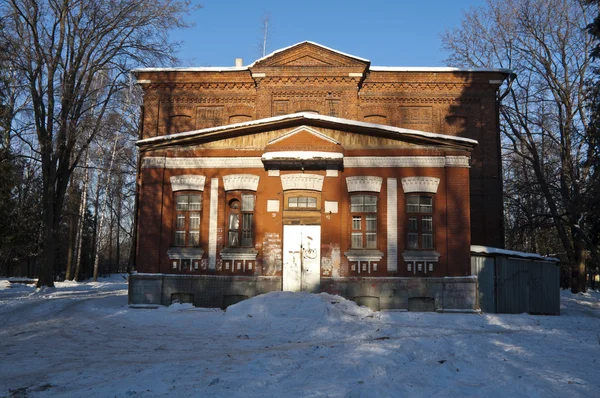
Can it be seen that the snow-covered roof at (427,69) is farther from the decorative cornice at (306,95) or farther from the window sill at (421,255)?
the window sill at (421,255)

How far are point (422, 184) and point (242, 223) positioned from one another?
6207 millimetres

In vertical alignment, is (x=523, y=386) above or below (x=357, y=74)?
below

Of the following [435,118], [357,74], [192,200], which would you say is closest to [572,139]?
[435,118]

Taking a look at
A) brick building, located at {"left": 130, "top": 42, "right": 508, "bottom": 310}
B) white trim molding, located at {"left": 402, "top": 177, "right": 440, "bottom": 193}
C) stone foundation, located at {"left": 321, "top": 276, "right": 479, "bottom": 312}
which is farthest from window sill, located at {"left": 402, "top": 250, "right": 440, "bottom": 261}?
white trim molding, located at {"left": 402, "top": 177, "right": 440, "bottom": 193}

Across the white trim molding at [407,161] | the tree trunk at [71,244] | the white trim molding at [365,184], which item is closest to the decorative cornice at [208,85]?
the white trim molding at [407,161]

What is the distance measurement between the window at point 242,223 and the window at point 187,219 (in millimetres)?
1148

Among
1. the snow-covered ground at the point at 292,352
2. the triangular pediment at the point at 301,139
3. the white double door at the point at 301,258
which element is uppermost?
the triangular pediment at the point at 301,139

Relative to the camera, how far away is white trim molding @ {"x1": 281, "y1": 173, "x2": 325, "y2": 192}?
17703 millimetres

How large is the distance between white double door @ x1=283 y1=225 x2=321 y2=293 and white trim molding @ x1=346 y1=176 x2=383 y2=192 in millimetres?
1777

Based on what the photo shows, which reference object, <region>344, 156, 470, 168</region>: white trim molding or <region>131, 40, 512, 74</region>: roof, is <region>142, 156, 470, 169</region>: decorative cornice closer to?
<region>344, 156, 470, 168</region>: white trim molding

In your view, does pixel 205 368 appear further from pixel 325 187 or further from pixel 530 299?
pixel 530 299

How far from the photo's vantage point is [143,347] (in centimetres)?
1065

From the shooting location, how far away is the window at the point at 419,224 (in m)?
17.5

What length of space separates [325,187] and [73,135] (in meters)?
14.2
